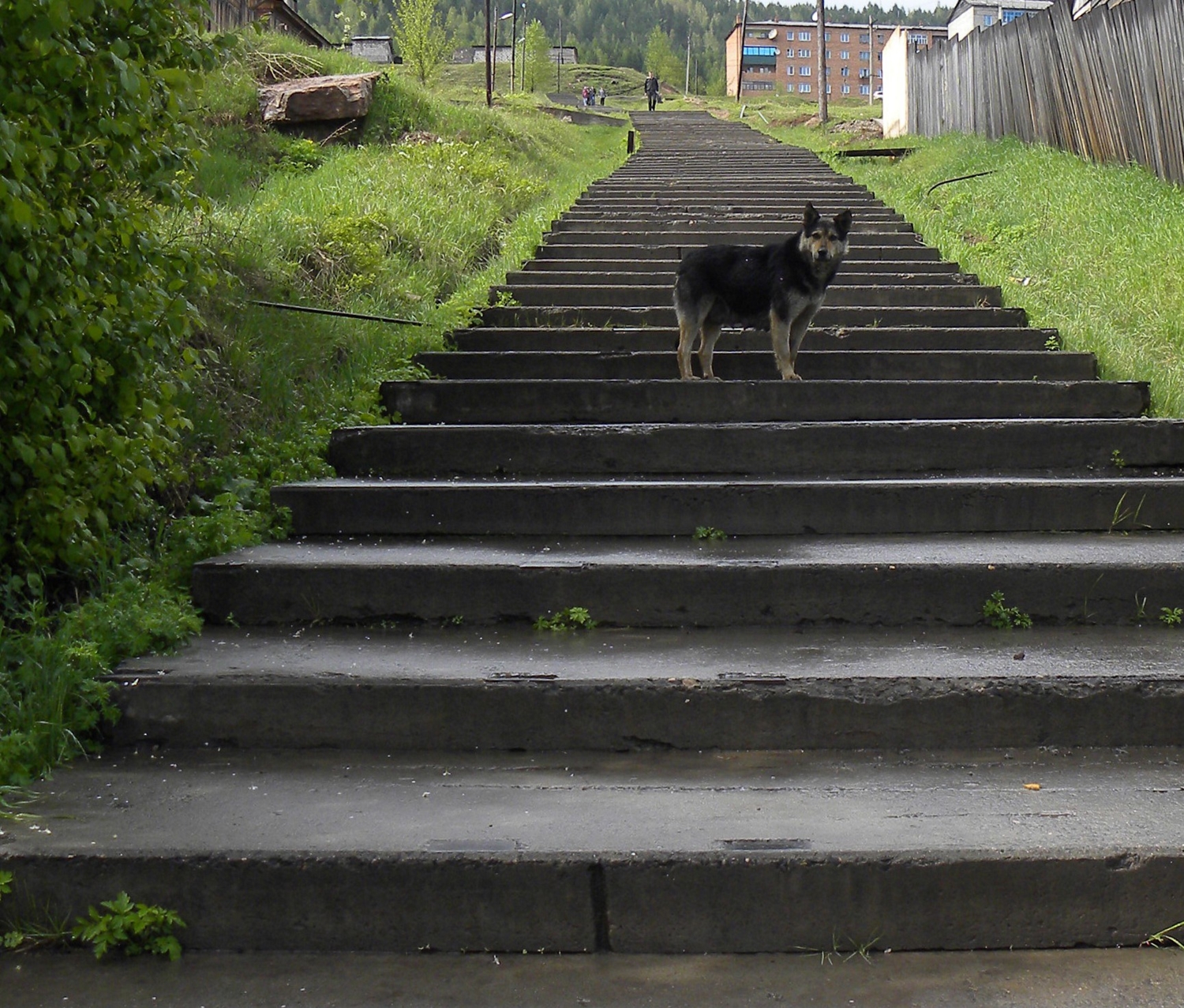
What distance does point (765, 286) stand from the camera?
6.80 meters

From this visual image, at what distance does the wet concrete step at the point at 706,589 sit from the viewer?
4387 millimetres

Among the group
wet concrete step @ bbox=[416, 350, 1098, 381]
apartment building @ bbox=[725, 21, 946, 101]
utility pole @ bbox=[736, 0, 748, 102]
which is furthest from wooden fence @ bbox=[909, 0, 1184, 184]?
apartment building @ bbox=[725, 21, 946, 101]

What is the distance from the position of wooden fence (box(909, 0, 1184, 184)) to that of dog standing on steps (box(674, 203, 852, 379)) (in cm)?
627

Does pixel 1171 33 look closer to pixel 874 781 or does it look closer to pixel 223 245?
pixel 223 245

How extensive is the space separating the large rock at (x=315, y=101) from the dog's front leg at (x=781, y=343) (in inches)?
490

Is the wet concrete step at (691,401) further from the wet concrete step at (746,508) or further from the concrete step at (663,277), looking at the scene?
the concrete step at (663,277)

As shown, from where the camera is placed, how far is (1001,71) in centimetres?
1703

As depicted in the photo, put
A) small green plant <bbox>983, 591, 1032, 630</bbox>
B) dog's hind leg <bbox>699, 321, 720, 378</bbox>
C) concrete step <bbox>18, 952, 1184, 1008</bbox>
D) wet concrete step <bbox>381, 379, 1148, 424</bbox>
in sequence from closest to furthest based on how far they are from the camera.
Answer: concrete step <bbox>18, 952, 1184, 1008</bbox>
small green plant <bbox>983, 591, 1032, 630</bbox>
wet concrete step <bbox>381, 379, 1148, 424</bbox>
dog's hind leg <bbox>699, 321, 720, 378</bbox>

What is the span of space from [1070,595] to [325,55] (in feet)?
63.2

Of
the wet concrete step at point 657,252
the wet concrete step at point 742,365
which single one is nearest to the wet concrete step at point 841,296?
the wet concrete step at point 657,252

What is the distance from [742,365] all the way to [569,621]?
3.24m

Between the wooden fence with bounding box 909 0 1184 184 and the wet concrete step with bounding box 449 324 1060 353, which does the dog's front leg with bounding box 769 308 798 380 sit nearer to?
the wet concrete step with bounding box 449 324 1060 353

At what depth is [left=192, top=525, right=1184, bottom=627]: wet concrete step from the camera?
439cm

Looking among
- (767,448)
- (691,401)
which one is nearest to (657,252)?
(691,401)
